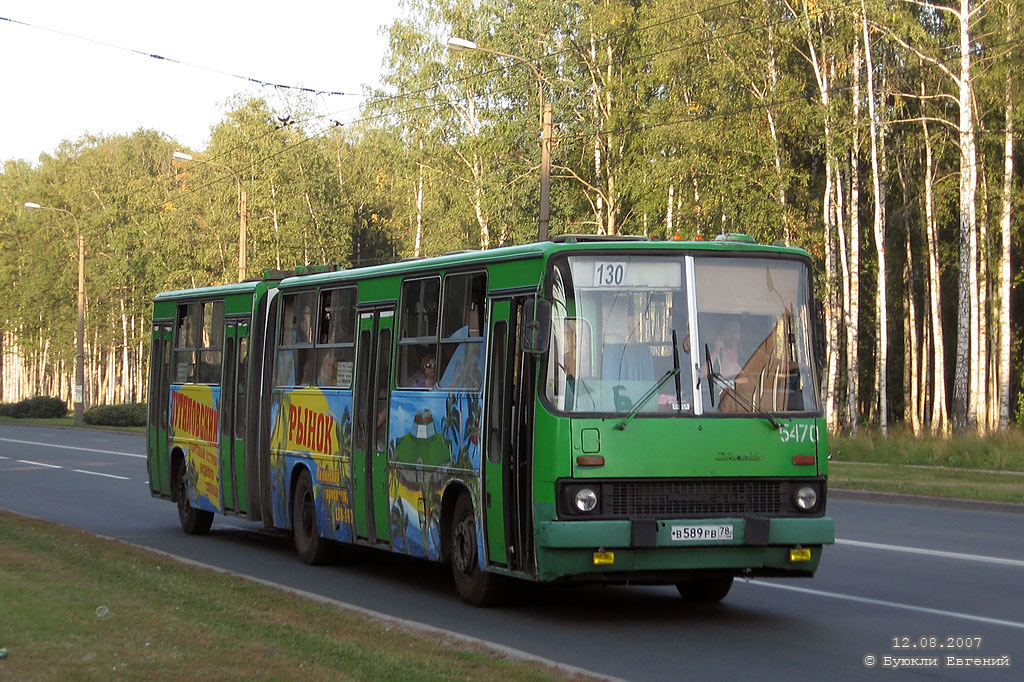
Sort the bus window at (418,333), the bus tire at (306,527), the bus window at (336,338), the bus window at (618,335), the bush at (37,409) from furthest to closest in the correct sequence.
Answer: the bush at (37,409)
the bus tire at (306,527)
the bus window at (336,338)
the bus window at (418,333)
the bus window at (618,335)

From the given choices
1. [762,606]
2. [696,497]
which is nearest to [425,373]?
[696,497]

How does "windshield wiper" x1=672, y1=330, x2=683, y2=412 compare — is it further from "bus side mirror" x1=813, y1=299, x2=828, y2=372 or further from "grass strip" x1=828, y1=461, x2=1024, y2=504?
"grass strip" x1=828, y1=461, x2=1024, y2=504

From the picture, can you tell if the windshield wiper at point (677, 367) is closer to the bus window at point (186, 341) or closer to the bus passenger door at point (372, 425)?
the bus passenger door at point (372, 425)

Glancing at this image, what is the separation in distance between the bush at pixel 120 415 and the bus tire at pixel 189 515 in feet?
137

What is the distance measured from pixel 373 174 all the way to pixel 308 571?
70.7 metres

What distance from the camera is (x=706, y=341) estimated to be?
1136cm

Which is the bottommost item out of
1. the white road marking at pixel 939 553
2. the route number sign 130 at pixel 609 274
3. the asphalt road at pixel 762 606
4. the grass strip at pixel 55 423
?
the asphalt road at pixel 762 606

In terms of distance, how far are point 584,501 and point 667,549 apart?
677 millimetres

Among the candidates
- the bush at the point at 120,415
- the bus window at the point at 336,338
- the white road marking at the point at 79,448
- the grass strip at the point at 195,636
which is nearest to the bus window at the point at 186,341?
the bus window at the point at 336,338

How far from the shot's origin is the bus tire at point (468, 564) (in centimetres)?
1210

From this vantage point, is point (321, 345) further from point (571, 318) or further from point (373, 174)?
point (373, 174)

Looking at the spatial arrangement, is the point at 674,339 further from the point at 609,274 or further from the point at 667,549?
the point at 667,549

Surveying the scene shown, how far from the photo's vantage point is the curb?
2145 cm

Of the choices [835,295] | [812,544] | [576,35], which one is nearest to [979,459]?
[835,295]
